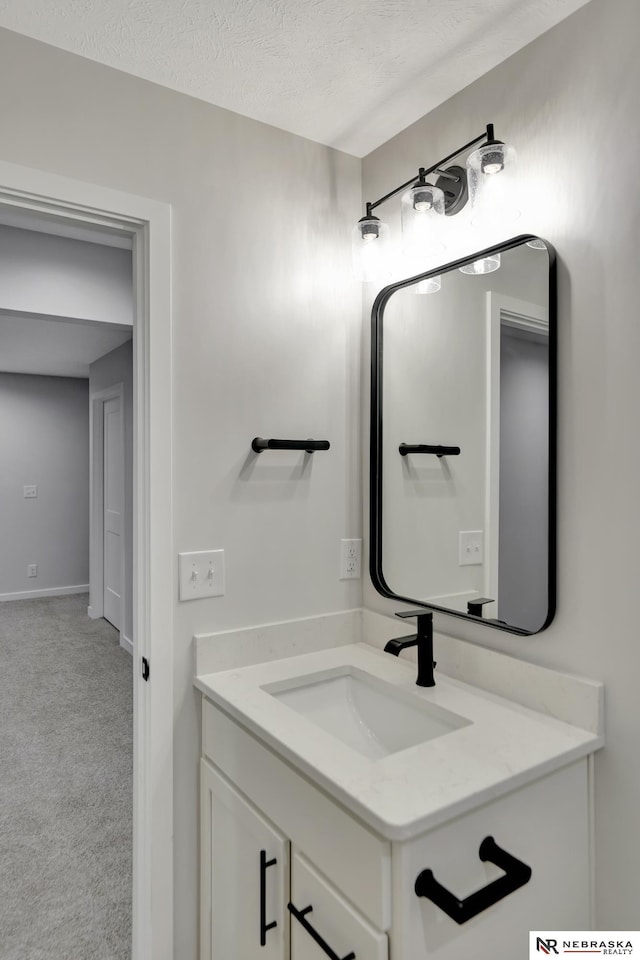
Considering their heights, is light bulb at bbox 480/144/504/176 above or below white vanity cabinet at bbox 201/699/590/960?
above

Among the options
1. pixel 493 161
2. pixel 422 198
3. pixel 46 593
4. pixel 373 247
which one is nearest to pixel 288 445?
pixel 373 247

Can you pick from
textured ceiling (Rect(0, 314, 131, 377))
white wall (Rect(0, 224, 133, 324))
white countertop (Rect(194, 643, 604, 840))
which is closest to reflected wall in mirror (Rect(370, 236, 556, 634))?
white countertop (Rect(194, 643, 604, 840))

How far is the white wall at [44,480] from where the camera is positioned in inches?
228

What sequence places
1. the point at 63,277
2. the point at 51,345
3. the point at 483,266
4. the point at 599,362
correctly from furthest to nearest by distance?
the point at 51,345 < the point at 63,277 < the point at 483,266 < the point at 599,362

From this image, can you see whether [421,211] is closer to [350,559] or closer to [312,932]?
[350,559]

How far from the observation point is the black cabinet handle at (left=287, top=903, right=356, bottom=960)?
100cm

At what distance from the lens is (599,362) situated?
46.6 inches

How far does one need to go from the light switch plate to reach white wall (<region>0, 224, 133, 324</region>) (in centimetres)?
183

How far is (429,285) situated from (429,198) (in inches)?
8.6

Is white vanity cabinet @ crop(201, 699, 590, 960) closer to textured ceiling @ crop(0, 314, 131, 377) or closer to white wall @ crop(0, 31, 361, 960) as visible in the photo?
white wall @ crop(0, 31, 361, 960)

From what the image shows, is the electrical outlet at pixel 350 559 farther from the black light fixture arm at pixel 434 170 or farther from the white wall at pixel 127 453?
the white wall at pixel 127 453

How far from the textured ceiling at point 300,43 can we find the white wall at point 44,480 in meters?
5.08

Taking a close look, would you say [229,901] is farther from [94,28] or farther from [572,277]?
[94,28]

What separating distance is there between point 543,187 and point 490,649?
1.06 m
